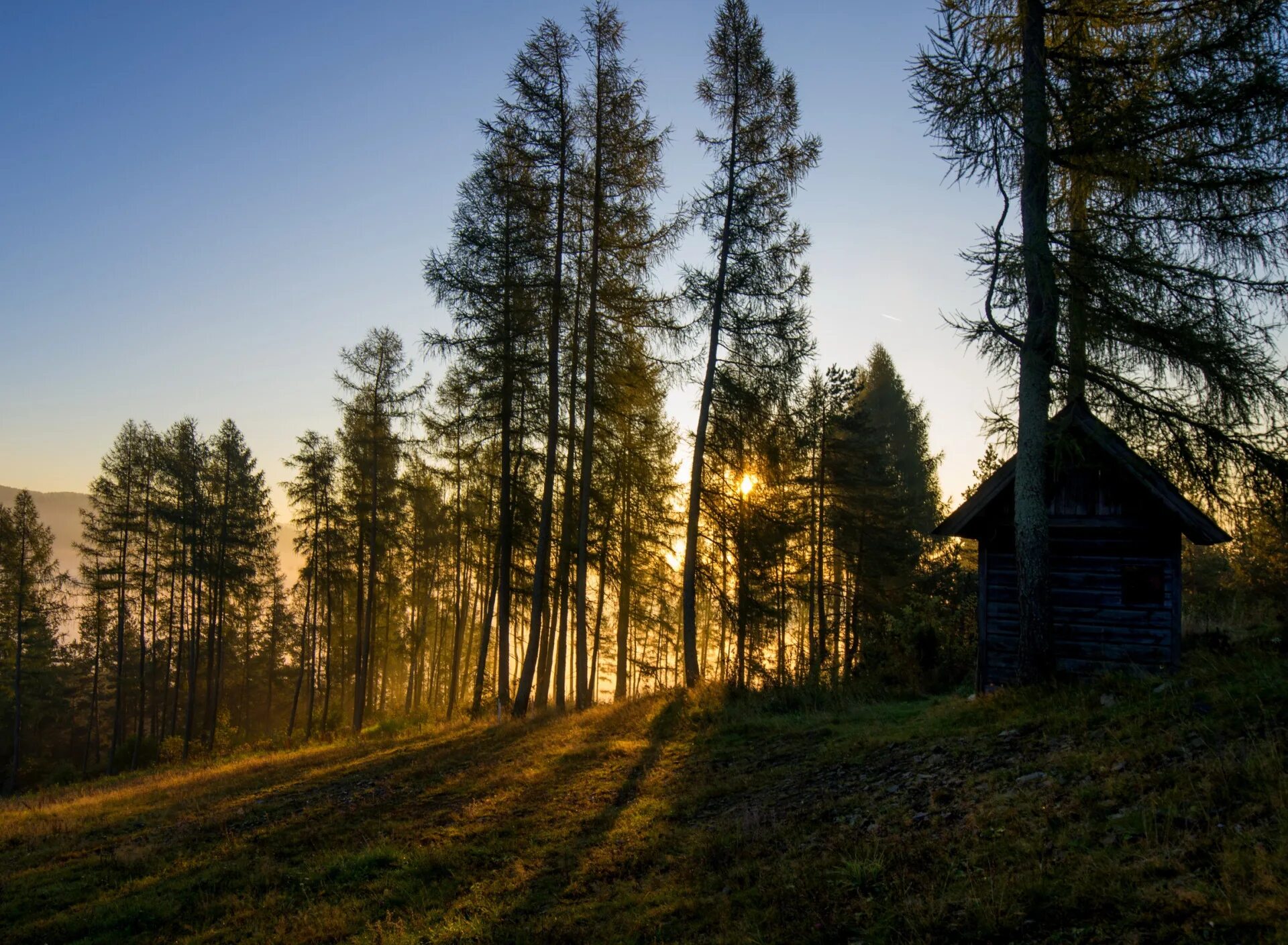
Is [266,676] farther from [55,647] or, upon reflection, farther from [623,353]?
[623,353]

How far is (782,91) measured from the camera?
623 inches

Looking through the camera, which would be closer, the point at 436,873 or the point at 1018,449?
the point at 436,873

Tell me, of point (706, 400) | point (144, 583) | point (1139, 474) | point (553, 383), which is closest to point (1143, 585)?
point (1139, 474)

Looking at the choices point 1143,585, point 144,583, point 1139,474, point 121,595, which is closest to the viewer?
point 1139,474

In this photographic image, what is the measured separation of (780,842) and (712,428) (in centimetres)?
1095

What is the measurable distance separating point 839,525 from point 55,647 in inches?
2033

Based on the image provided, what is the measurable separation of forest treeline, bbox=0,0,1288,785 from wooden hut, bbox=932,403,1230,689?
1.51 meters

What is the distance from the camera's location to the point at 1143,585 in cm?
1231

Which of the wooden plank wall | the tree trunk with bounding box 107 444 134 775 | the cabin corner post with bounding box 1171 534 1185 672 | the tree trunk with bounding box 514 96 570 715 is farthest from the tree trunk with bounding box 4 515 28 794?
the cabin corner post with bounding box 1171 534 1185 672

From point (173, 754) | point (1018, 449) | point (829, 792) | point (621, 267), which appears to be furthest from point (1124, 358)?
point (173, 754)

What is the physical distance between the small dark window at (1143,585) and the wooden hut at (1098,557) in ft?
0.04

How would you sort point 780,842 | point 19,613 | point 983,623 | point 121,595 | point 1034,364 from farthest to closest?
point 121,595 → point 19,613 → point 983,623 → point 1034,364 → point 780,842

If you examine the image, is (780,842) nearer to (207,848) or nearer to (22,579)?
(207,848)

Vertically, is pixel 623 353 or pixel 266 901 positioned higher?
pixel 623 353
